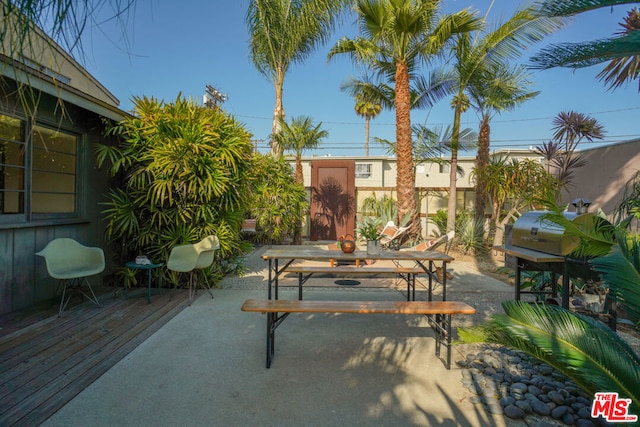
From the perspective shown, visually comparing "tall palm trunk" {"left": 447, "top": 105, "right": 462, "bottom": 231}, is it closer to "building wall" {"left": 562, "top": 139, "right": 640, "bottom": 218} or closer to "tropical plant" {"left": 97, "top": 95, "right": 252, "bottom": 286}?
"building wall" {"left": 562, "top": 139, "right": 640, "bottom": 218}

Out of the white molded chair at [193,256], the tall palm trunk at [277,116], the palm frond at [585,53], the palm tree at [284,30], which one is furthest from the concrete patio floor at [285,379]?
the palm tree at [284,30]

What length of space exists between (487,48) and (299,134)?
548 cm

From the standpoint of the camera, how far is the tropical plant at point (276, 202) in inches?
406

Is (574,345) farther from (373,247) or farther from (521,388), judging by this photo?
(373,247)

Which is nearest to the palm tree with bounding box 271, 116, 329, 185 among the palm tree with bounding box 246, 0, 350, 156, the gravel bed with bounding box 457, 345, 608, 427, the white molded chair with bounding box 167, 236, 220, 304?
the palm tree with bounding box 246, 0, 350, 156

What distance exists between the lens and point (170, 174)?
5.00m

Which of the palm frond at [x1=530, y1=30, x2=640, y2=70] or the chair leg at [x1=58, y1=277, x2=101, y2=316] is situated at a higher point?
the palm frond at [x1=530, y1=30, x2=640, y2=70]

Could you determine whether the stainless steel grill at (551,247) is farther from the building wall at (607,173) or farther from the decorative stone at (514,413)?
the building wall at (607,173)

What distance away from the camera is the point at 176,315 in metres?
4.14

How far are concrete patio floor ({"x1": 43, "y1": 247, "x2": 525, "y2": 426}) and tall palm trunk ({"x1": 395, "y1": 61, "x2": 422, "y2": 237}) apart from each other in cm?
559

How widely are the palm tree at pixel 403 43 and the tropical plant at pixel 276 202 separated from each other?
10.7 feet

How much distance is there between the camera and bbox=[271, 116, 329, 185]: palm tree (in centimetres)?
1040

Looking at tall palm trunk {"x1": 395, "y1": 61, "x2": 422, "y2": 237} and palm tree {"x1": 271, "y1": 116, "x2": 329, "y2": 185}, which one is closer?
tall palm trunk {"x1": 395, "y1": 61, "x2": 422, "y2": 237}
